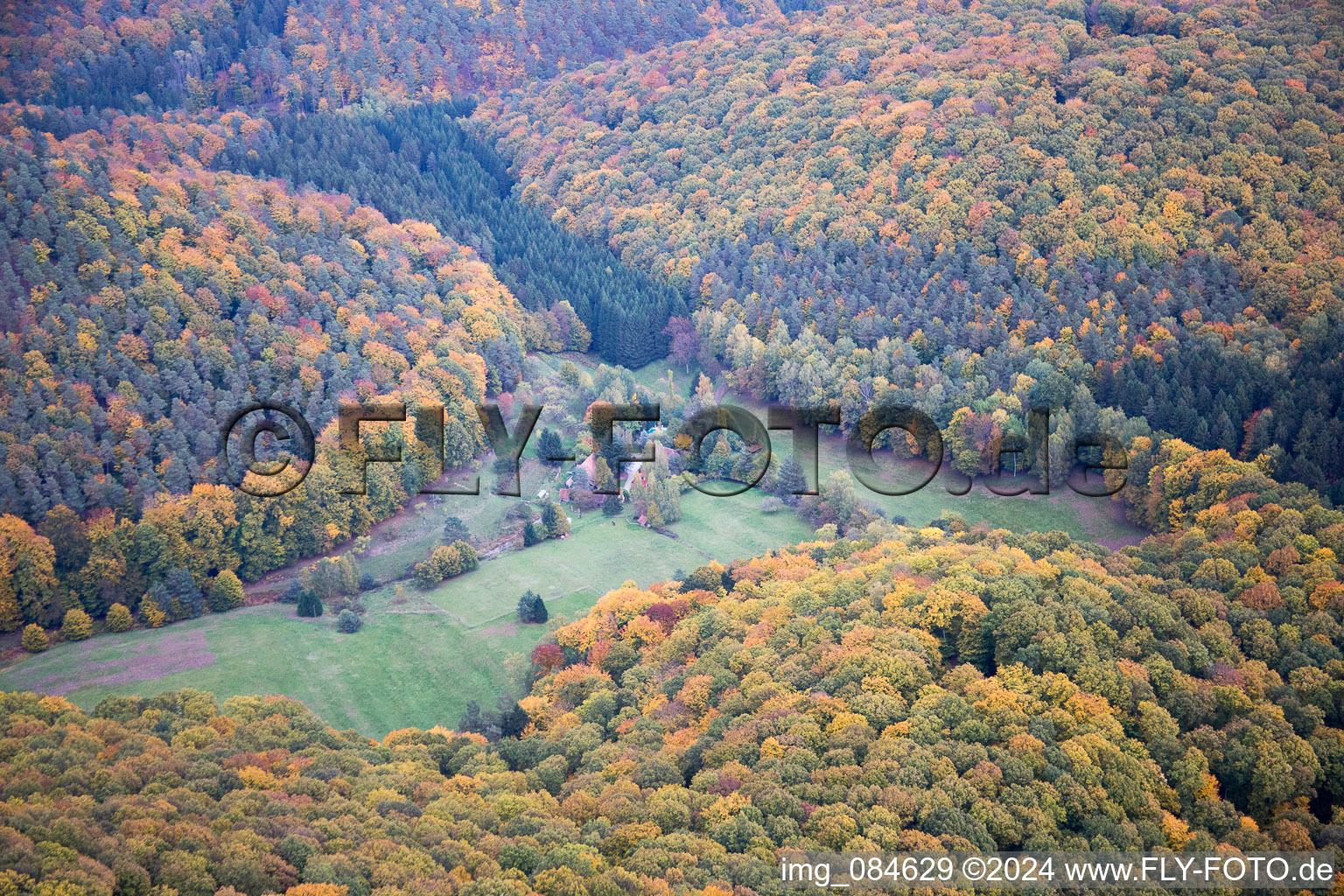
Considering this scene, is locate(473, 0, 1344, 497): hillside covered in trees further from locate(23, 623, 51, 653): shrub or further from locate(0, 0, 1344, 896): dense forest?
locate(23, 623, 51, 653): shrub

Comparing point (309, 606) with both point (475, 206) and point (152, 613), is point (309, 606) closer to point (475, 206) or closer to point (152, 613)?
point (152, 613)

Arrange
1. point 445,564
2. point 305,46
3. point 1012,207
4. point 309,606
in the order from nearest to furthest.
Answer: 1. point 309,606
2. point 445,564
3. point 1012,207
4. point 305,46

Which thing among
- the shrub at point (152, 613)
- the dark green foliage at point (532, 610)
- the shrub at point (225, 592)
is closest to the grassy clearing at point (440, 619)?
the dark green foliage at point (532, 610)

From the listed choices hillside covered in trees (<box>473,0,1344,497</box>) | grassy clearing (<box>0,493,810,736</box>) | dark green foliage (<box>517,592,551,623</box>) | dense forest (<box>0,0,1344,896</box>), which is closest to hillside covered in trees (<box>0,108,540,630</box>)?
dense forest (<box>0,0,1344,896</box>)

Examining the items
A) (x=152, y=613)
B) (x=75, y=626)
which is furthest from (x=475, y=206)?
(x=75, y=626)

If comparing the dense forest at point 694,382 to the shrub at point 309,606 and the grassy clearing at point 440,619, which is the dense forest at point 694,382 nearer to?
the grassy clearing at point 440,619

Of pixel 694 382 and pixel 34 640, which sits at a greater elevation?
pixel 694 382
